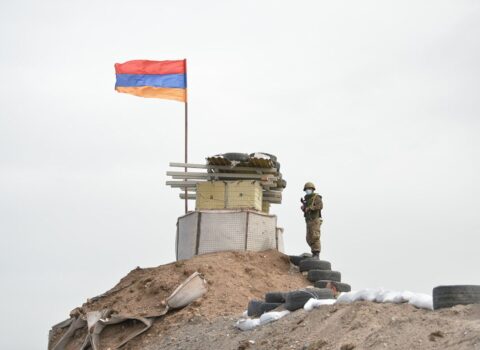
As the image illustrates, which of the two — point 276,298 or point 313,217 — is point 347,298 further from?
point 313,217

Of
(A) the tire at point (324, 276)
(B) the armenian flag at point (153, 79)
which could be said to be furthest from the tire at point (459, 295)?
(B) the armenian flag at point (153, 79)

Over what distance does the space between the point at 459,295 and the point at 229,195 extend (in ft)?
32.6

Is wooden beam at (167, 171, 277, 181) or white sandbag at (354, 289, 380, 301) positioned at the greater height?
wooden beam at (167, 171, 277, 181)

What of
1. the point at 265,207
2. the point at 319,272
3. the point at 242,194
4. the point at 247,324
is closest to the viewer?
the point at 247,324

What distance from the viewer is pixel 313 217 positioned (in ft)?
68.2

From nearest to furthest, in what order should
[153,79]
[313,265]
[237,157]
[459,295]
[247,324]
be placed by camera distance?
1. [459,295]
2. [247,324]
3. [313,265]
4. [237,157]
5. [153,79]

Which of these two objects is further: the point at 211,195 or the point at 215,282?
the point at 211,195

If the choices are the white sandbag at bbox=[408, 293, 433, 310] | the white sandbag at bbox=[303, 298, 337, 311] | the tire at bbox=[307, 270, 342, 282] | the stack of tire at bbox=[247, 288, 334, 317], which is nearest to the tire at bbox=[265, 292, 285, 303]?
the stack of tire at bbox=[247, 288, 334, 317]

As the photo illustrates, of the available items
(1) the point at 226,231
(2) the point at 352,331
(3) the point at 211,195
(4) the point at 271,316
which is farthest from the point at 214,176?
(2) the point at 352,331

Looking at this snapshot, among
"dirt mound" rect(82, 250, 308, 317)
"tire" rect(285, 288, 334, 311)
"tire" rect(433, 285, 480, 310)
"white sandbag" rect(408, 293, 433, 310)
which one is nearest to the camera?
"tire" rect(433, 285, 480, 310)

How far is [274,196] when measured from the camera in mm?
22609

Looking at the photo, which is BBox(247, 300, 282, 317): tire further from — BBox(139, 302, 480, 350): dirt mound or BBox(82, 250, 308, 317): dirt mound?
BBox(82, 250, 308, 317): dirt mound

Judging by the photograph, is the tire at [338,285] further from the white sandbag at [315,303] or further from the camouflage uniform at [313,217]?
the white sandbag at [315,303]

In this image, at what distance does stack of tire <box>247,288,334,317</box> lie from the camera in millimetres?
15109
